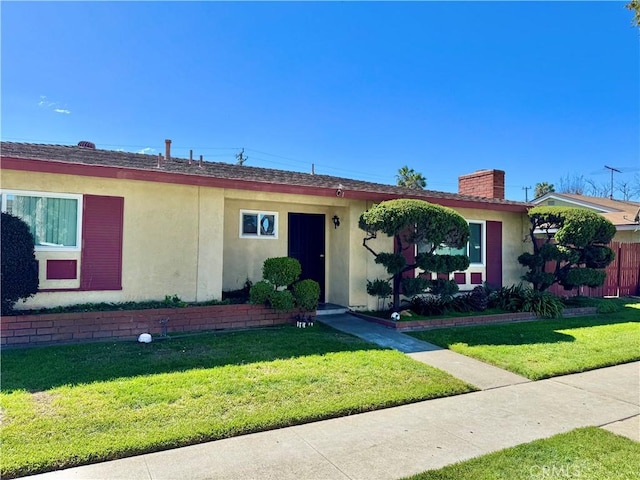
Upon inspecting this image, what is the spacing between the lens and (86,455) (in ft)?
10.3

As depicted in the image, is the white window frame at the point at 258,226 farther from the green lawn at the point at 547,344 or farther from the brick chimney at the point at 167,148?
the green lawn at the point at 547,344

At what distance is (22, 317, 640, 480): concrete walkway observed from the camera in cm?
306

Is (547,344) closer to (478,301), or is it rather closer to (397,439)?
(478,301)

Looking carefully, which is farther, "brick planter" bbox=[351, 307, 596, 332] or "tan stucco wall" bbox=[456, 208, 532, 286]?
"tan stucco wall" bbox=[456, 208, 532, 286]

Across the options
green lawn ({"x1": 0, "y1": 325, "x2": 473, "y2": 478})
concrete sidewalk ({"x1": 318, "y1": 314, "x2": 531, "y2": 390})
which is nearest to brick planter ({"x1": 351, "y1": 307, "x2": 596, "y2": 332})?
concrete sidewalk ({"x1": 318, "y1": 314, "x2": 531, "y2": 390})

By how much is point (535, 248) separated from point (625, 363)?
5765 millimetres

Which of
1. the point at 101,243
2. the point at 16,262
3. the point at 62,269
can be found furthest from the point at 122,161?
the point at 16,262

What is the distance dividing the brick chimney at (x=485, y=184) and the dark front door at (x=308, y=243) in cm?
712

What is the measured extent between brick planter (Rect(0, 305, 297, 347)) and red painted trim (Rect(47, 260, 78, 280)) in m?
1.06

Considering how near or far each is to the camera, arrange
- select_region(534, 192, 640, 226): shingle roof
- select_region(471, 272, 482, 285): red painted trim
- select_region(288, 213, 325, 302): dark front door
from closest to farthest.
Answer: select_region(288, 213, 325, 302): dark front door → select_region(471, 272, 482, 285): red painted trim → select_region(534, 192, 640, 226): shingle roof

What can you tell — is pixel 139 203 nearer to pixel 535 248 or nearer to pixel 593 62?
pixel 535 248

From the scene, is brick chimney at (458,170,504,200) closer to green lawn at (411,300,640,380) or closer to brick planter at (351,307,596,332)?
brick planter at (351,307,596,332)

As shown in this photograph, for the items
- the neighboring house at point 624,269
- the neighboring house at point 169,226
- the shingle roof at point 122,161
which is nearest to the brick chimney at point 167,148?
the neighboring house at point 169,226

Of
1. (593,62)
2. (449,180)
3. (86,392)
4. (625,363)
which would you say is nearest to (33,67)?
(86,392)
